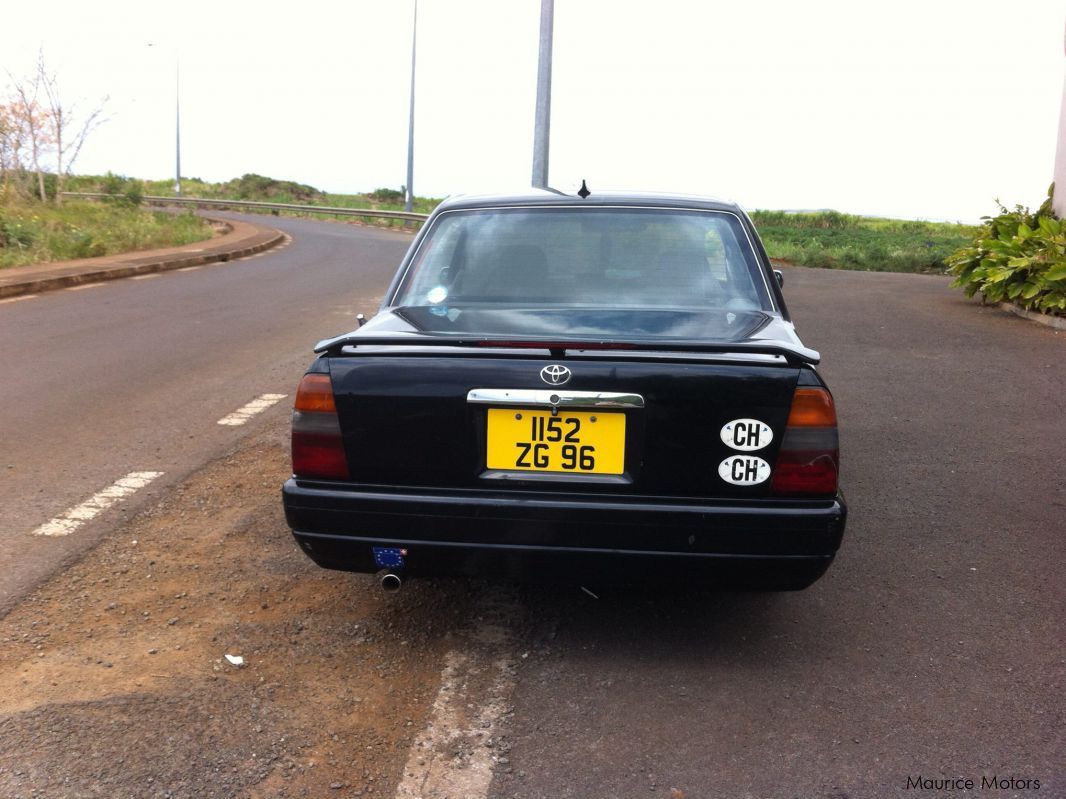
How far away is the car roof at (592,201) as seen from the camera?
Answer: 4.25 meters

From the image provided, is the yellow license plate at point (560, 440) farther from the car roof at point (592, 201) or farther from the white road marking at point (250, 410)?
the white road marking at point (250, 410)

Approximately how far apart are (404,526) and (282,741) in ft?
2.34

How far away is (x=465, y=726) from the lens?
295 cm

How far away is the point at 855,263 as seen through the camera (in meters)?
24.1

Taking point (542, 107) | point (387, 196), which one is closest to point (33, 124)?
point (542, 107)

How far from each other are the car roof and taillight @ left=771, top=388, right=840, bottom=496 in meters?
1.37

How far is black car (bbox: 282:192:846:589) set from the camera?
10.2 ft

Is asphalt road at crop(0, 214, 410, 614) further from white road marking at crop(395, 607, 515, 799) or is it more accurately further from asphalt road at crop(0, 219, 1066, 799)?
white road marking at crop(395, 607, 515, 799)

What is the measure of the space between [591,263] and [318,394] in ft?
4.27

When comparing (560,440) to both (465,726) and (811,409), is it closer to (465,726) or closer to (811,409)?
(811,409)

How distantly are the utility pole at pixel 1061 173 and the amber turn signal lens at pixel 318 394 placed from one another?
13735 mm

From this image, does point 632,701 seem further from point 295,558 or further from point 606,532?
point 295,558

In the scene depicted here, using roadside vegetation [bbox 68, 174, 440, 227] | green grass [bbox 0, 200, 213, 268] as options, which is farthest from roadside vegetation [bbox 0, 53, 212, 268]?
roadside vegetation [bbox 68, 174, 440, 227]

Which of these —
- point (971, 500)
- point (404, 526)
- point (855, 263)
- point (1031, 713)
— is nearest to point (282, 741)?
point (404, 526)
